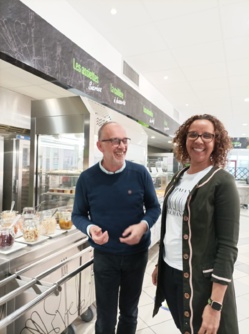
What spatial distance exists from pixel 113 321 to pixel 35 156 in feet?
7.56

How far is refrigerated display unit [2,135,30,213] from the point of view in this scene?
171 inches

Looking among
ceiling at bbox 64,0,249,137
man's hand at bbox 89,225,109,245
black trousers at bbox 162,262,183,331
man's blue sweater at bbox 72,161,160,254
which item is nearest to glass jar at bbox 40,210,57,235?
man's blue sweater at bbox 72,161,160,254

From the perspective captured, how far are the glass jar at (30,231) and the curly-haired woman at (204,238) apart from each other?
3.27 ft

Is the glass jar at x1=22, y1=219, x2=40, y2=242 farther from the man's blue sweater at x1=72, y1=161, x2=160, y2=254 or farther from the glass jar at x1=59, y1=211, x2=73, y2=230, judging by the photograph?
the man's blue sweater at x1=72, y1=161, x2=160, y2=254

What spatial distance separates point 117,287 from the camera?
1.54m

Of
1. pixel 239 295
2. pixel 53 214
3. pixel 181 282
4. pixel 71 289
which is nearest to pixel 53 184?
pixel 53 214

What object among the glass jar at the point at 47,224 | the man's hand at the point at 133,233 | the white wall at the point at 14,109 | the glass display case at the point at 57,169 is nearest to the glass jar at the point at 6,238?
the glass jar at the point at 47,224

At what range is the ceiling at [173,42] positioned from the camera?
8.78 ft

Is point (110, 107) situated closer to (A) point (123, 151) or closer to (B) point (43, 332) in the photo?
(A) point (123, 151)

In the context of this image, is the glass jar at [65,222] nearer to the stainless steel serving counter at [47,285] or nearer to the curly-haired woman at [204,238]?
the stainless steel serving counter at [47,285]

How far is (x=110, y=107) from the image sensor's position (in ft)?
12.2

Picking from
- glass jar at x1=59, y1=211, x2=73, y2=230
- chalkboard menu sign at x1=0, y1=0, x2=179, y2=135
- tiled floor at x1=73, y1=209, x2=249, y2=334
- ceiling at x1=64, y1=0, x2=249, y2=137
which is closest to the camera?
chalkboard menu sign at x1=0, y1=0, x2=179, y2=135

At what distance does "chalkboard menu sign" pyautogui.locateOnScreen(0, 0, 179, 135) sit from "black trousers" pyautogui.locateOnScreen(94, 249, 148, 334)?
68.4 inches

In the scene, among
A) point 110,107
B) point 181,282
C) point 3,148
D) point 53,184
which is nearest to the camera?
point 181,282
